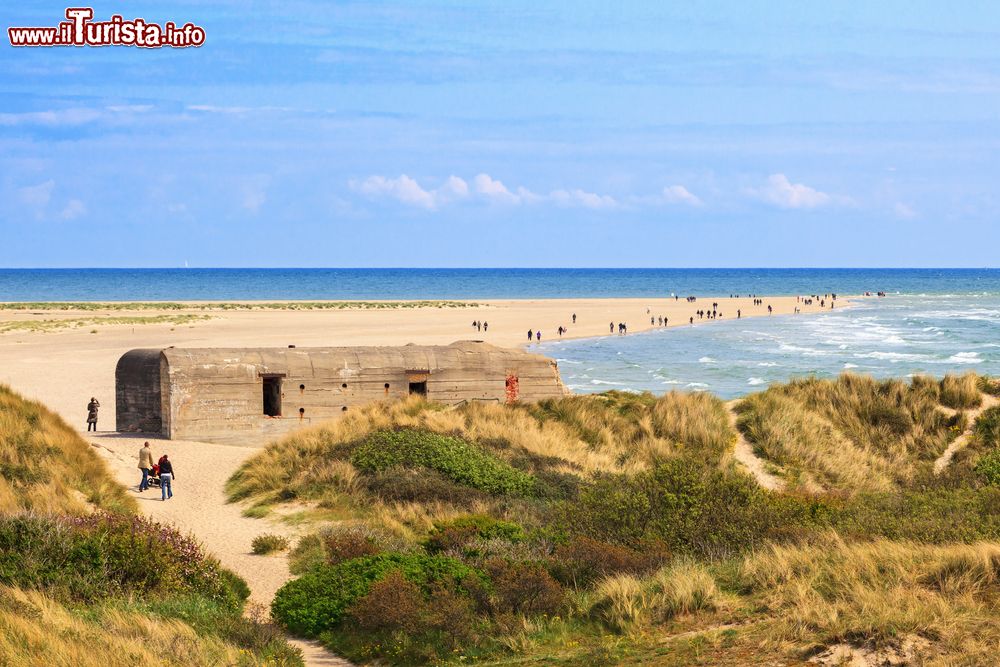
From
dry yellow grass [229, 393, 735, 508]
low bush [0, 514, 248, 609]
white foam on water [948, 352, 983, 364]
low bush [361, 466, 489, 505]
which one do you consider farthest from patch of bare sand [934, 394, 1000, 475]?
white foam on water [948, 352, 983, 364]

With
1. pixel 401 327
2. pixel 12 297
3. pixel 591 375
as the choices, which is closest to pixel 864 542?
pixel 591 375

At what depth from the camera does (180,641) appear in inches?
334

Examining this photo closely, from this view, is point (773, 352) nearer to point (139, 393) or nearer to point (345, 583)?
point (139, 393)

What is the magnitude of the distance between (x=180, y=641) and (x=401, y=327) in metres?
61.8

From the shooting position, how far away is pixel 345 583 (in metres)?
11.0

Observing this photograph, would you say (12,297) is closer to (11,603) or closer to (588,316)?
(588,316)

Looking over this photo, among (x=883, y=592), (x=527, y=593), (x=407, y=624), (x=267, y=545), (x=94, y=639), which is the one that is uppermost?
(x=883, y=592)

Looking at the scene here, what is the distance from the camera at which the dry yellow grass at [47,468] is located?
14656 millimetres

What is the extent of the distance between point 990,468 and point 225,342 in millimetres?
47137

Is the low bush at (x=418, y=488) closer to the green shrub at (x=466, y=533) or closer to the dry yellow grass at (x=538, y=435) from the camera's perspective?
the dry yellow grass at (x=538, y=435)

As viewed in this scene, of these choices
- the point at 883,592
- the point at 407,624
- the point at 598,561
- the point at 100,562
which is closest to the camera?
the point at 883,592

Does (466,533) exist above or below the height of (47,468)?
below

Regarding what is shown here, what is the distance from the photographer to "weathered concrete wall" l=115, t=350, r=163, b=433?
23234mm

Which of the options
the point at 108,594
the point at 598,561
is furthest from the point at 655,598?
the point at 108,594
